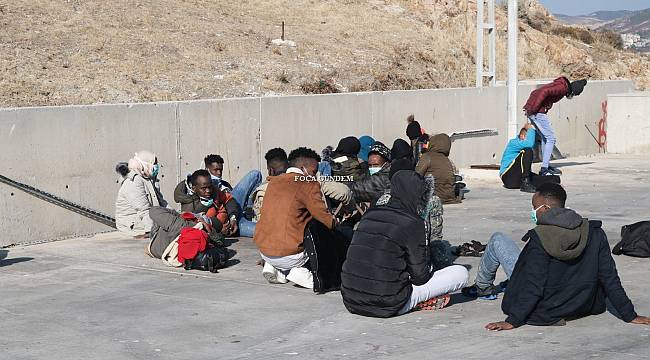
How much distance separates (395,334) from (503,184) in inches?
426

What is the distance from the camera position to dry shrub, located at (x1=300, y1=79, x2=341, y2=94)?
101ft

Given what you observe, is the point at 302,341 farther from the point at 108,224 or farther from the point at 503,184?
the point at 503,184

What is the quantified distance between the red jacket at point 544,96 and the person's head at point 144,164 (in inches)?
314

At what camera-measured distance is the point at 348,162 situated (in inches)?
565

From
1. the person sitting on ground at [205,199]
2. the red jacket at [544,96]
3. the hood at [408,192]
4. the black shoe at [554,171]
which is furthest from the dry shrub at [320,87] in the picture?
the hood at [408,192]

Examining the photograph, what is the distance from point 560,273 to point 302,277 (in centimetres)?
270

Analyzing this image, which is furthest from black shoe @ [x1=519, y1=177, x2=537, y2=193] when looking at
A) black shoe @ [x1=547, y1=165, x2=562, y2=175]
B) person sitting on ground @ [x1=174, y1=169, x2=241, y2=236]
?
person sitting on ground @ [x1=174, y1=169, x2=241, y2=236]

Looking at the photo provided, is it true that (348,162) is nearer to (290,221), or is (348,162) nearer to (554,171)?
(290,221)

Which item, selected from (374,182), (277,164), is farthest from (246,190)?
(277,164)

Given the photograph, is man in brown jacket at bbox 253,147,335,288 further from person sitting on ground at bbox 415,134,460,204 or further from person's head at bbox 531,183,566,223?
person sitting on ground at bbox 415,134,460,204

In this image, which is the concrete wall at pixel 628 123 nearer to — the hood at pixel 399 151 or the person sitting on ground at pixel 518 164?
the person sitting on ground at pixel 518 164

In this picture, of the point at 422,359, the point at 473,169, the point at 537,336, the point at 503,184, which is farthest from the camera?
the point at 473,169

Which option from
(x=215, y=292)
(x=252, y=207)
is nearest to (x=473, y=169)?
(x=252, y=207)

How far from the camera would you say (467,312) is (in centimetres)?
942
